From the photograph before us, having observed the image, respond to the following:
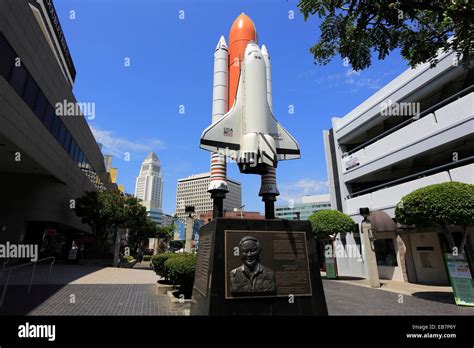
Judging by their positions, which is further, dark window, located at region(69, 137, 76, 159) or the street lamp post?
dark window, located at region(69, 137, 76, 159)

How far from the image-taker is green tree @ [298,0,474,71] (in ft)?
19.7

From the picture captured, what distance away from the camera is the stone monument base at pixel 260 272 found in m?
6.50

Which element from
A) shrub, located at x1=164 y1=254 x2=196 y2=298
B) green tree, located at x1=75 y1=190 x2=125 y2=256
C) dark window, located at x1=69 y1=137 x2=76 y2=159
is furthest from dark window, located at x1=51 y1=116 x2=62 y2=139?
shrub, located at x1=164 y1=254 x2=196 y2=298

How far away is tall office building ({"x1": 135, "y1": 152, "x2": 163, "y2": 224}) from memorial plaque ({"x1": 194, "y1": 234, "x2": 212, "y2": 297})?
14618cm

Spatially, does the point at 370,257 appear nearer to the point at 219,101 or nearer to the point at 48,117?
the point at 219,101

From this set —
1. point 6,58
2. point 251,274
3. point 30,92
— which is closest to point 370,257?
point 251,274

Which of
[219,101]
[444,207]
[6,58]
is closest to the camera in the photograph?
[444,207]

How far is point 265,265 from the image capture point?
6.91m

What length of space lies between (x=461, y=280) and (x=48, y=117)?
26.8 metres

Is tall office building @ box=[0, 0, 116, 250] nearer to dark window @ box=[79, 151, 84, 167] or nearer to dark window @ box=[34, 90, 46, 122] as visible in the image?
dark window @ box=[34, 90, 46, 122]

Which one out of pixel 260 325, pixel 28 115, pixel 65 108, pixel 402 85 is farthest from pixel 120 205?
pixel 402 85

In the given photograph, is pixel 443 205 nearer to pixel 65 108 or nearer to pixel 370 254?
pixel 370 254

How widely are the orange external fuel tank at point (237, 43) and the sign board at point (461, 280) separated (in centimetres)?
1154

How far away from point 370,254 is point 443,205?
6.69 metres
